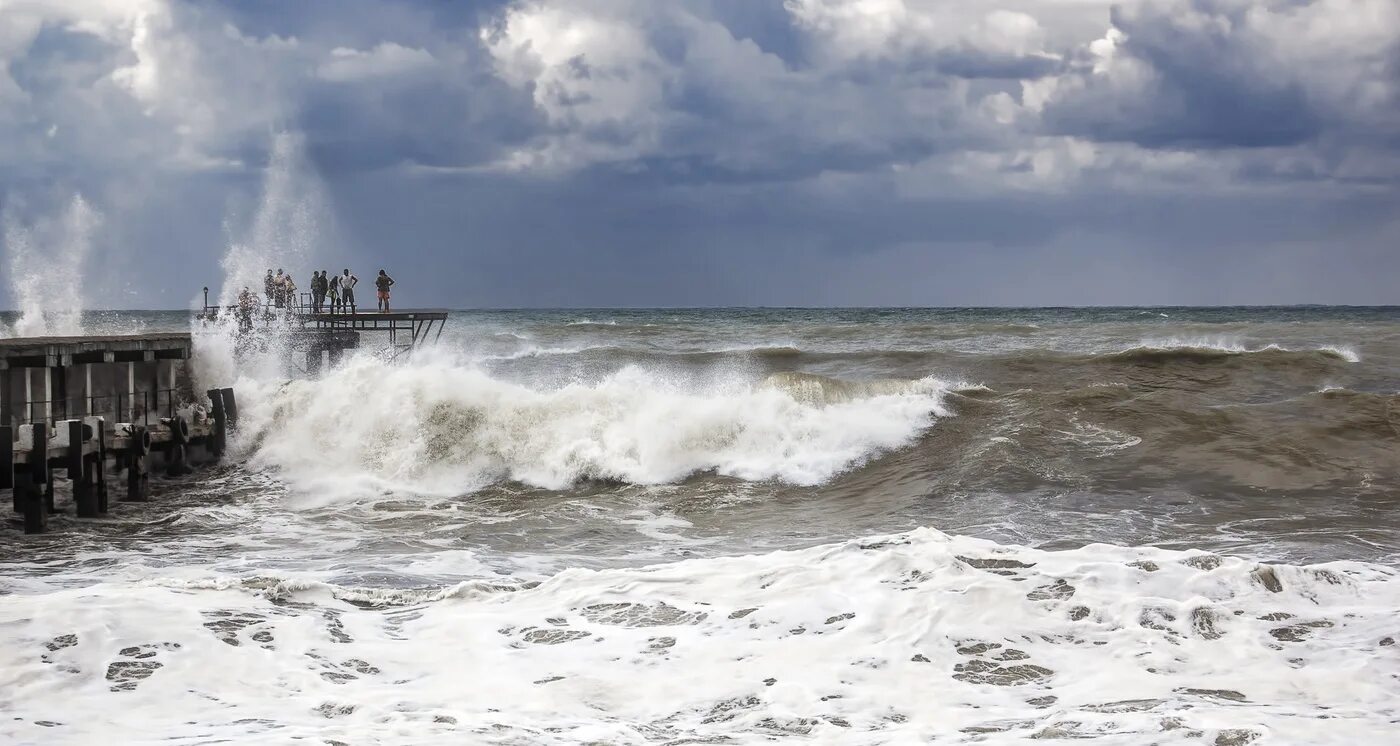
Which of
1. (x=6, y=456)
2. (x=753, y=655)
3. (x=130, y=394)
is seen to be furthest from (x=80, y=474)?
(x=753, y=655)

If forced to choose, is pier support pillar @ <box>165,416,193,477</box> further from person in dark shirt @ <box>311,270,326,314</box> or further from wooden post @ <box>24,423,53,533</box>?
person in dark shirt @ <box>311,270,326,314</box>

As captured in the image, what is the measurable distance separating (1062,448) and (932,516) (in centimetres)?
438

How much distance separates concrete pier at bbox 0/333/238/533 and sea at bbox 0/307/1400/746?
0.55m

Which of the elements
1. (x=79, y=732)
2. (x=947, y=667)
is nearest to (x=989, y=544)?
(x=947, y=667)

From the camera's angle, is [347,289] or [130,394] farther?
[347,289]

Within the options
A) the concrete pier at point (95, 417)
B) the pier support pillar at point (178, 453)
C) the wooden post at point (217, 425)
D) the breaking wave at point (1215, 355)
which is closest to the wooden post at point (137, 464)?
the concrete pier at point (95, 417)

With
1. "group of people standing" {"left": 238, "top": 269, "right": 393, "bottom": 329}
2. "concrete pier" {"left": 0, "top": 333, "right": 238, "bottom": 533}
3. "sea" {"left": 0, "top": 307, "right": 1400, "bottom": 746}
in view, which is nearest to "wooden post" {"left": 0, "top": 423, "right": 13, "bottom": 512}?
"concrete pier" {"left": 0, "top": 333, "right": 238, "bottom": 533}

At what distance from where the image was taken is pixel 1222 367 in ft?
91.8

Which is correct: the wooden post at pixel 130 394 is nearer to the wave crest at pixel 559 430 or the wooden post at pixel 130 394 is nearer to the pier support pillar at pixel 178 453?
the pier support pillar at pixel 178 453

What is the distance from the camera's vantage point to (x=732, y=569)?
11.5 m

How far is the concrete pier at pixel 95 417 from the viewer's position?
49.8 ft

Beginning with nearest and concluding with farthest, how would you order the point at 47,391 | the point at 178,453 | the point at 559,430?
the point at 47,391
the point at 178,453
the point at 559,430

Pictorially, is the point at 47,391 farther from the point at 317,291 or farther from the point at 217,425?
the point at 317,291

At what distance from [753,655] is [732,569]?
2.67 meters
